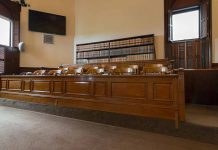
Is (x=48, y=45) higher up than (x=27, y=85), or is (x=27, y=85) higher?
(x=48, y=45)

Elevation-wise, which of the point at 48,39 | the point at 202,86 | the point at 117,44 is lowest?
the point at 202,86

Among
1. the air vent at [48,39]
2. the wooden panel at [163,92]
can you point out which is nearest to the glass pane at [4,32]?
the air vent at [48,39]

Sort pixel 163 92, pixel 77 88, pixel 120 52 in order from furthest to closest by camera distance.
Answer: pixel 120 52
pixel 77 88
pixel 163 92

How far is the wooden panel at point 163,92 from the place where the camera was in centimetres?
311

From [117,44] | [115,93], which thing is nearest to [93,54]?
[117,44]

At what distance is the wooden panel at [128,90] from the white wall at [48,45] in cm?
506

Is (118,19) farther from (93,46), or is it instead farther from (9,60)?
(9,60)

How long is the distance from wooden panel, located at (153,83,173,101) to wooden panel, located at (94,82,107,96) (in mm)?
1026

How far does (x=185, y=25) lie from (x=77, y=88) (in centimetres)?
414

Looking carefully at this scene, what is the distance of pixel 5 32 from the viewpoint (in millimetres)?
7227

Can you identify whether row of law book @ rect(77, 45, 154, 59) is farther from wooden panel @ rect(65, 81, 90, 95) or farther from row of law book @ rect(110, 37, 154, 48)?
wooden panel @ rect(65, 81, 90, 95)

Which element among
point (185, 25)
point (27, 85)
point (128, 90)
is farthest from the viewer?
point (185, 25)

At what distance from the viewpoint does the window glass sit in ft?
23.2

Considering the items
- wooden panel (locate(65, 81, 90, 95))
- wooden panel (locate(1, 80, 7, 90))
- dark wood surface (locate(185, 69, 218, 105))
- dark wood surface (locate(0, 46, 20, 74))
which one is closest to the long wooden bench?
wooden panel (locate(65, 81, 90, 95))
